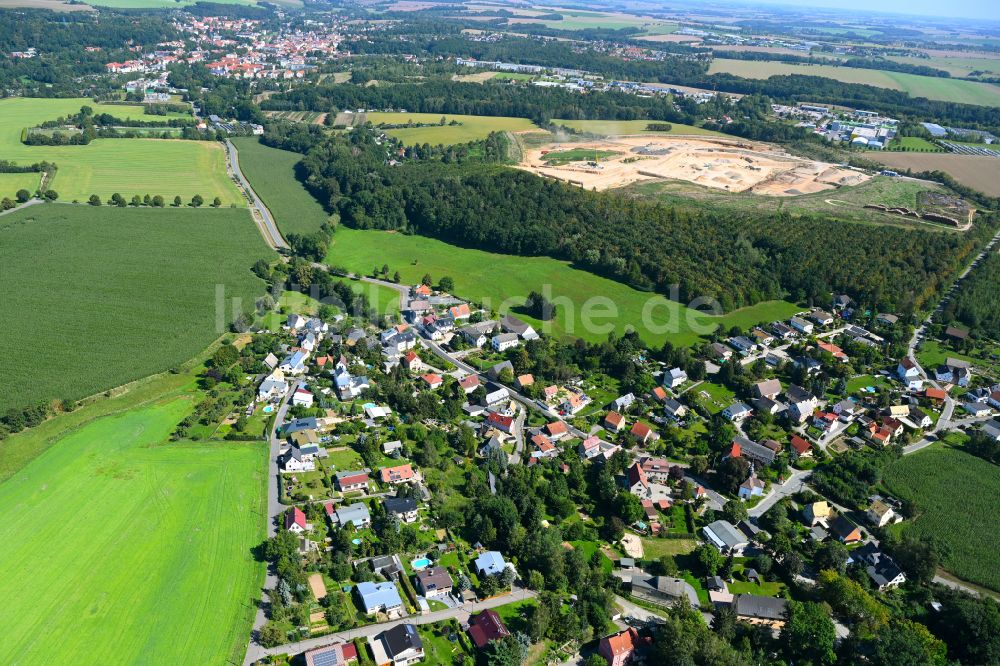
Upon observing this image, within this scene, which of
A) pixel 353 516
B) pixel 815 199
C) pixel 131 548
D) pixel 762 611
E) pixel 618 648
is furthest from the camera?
pixel 815 199

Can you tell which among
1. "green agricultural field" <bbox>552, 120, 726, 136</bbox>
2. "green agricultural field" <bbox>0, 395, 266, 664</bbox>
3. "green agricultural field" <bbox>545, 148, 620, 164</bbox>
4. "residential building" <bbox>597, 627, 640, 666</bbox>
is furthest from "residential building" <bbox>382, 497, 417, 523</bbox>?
"green agricultural field" <bbox>552, 120, 726, 136</bbox>

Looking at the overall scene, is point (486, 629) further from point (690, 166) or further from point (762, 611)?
point (690, 166)

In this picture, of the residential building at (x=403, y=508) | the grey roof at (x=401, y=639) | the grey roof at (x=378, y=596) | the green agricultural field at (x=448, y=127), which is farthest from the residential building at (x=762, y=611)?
the green agricultural field at (x=448, y=127)

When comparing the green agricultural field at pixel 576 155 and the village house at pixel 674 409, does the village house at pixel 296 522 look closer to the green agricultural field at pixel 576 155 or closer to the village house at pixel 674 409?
the village house at pixel 674 409

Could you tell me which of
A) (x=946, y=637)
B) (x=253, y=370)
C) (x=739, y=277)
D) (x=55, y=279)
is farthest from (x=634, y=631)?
(x=55, y=279)

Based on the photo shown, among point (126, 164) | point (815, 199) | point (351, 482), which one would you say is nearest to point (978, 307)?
point (815, 199)

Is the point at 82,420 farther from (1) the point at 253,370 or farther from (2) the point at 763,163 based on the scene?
(2) the point at 763,163
